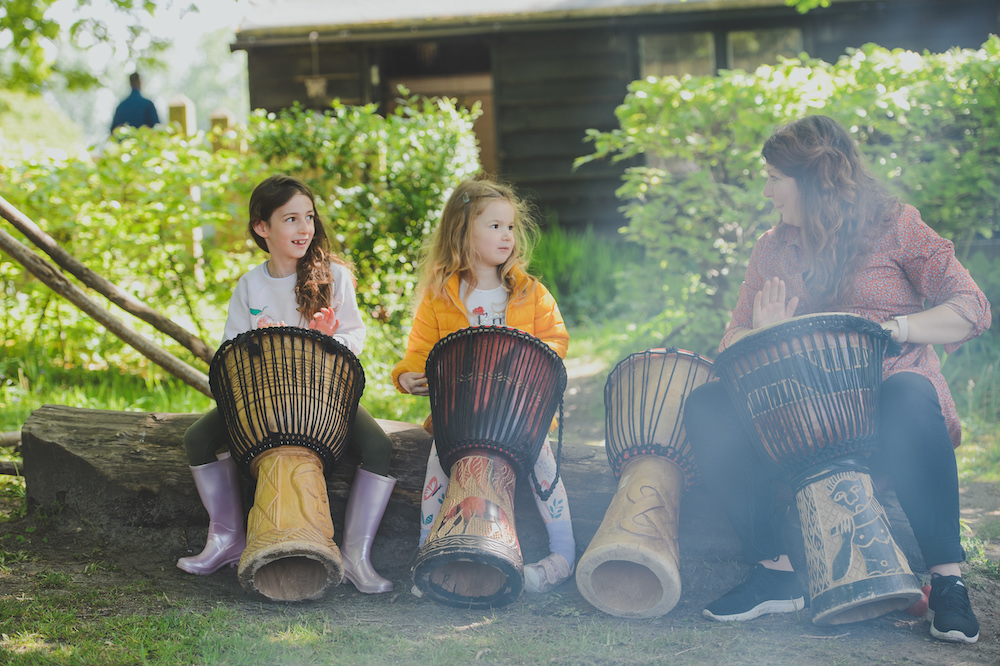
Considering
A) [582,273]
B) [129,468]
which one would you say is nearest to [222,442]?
[129,468]

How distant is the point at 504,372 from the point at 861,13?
7656 millimetres

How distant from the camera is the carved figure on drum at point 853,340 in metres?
2.25

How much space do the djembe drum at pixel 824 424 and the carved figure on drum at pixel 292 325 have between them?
1.25m

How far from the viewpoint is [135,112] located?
8469mm

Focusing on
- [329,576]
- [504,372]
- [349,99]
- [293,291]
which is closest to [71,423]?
[293,291]

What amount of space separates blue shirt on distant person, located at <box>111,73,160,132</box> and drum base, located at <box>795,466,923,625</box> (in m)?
8.00

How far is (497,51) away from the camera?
8570mm

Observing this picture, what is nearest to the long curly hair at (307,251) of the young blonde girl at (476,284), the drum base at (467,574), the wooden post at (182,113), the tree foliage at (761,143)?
the young blonde girl at (476,284)

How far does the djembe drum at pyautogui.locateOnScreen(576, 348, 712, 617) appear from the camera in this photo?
89.5 inches

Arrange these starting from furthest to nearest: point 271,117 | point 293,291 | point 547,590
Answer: point 271,117 < point 293,291 < point 547,590

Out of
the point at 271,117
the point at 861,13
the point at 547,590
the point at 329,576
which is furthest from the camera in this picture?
the point at 861,13

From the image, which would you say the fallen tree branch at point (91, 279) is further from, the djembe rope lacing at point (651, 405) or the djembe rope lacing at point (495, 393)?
the djembe rope lacing at point (651, 405)

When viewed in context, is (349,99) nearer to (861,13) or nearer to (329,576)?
(861,13)

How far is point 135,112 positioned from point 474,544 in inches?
309
